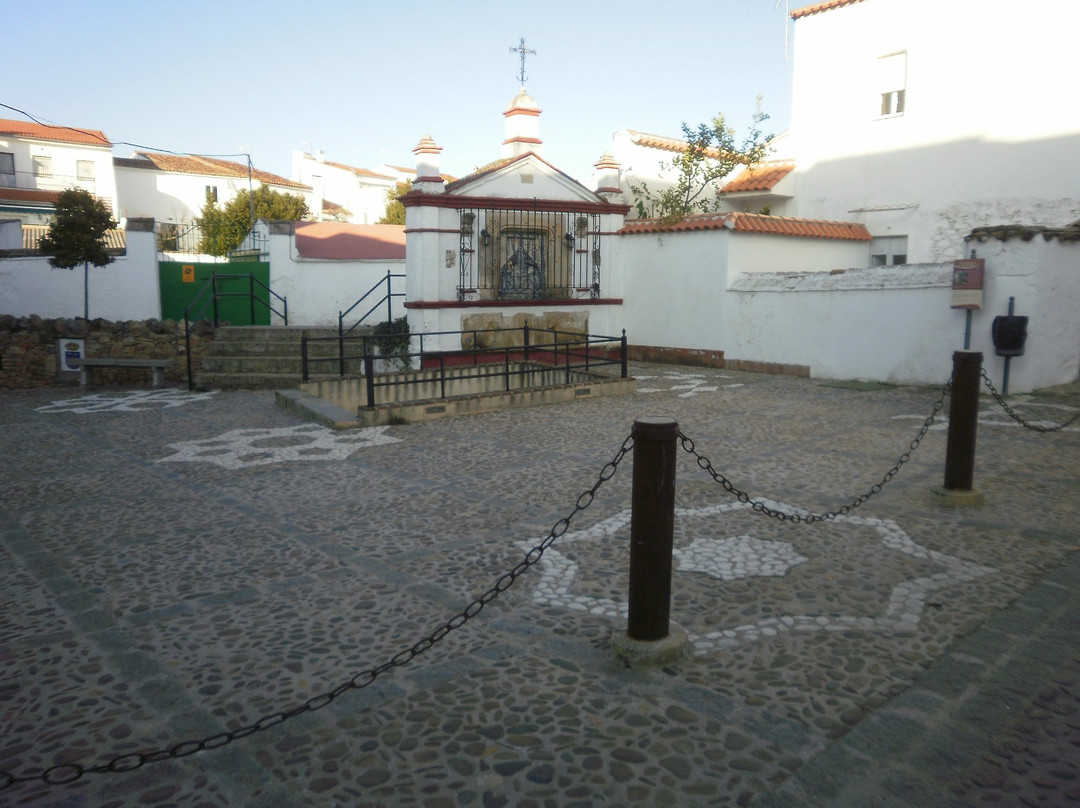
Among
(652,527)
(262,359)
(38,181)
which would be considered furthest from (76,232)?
(38,181)

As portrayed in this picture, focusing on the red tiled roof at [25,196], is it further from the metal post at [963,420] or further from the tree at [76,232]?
the metal post at [963,420]

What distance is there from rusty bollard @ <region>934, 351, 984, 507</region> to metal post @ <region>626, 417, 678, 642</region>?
9.82 ft

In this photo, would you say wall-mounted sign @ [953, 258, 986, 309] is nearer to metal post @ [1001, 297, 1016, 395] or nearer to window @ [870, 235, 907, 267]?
metal post @ [1001, 297, 1016, 395]

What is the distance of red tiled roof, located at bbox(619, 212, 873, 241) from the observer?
47.3ft

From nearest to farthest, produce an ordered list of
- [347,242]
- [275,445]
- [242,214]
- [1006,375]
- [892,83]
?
[275,445] < [1006,375] < [892,83] < [347,242] < [242,214]

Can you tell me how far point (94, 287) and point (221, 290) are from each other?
2.41 m

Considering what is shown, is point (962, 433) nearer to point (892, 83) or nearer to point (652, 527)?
point (652, 527)

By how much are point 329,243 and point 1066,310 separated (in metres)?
14.4

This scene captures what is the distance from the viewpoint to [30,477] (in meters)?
7.08

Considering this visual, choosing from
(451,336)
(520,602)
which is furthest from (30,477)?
(451,336)

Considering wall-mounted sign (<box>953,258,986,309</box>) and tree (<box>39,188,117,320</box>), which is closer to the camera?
wall-mounted sign (<box>953,258,986,309</box>)

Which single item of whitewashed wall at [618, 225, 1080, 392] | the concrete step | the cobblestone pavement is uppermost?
whitewashed wall at [618, 225, 1080, 392]

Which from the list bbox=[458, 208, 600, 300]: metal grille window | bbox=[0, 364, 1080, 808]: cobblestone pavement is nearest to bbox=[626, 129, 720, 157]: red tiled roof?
bbox=[458, 208, 600, 300]: metal grille window

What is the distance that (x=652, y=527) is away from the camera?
3311 mm
